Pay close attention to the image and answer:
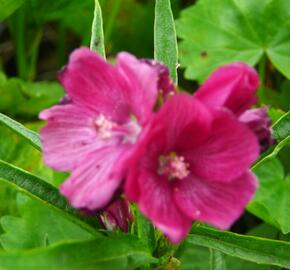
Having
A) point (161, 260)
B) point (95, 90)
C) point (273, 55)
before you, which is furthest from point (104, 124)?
point (273, 55)

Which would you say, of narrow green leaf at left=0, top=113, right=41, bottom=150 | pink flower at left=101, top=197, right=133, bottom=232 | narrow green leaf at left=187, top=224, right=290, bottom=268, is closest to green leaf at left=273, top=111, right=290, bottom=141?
narrow green leaf at left=187, top=224, right=290, bottom=268

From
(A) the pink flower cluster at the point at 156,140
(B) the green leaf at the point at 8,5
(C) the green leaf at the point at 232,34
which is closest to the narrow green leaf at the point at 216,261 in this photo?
(A) the pink flower cluster at the point at 156,140

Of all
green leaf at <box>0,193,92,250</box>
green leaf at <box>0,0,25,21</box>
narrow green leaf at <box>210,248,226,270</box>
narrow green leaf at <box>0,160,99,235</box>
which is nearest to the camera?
narrow green leaf at <box>0,160,99,235</box>

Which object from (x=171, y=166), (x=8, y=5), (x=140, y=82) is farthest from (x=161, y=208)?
(x=8, y=5)

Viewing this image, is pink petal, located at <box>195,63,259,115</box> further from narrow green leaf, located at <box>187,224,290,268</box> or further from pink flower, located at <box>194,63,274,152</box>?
narrow green leaf, located at <box>187,224,290,268</box>

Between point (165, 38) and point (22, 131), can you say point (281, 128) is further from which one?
point (22, 131)

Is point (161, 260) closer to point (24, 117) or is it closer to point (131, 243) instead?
point (131, 243)

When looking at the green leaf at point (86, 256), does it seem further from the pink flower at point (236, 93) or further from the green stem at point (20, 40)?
the green stem at point (20, 40)
